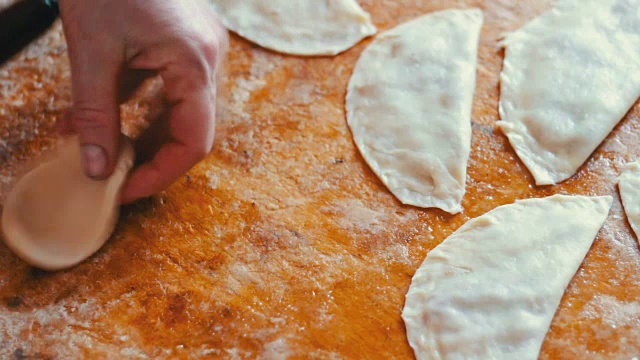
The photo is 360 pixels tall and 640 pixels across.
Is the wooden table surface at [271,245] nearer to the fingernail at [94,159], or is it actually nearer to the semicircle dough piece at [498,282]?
the semicircle dough piece at [498,282]

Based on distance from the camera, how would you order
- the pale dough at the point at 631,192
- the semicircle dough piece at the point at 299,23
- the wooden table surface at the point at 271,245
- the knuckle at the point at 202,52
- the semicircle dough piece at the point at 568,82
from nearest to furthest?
1. the knuckle at the point at 202,52
2. the wooden table surface at the point at 271,245
3. the pale dough at the point at 631,192
4. the semicircle dough piece at the point at 568,82
5. the semicircle dough piece at the point at 299,23

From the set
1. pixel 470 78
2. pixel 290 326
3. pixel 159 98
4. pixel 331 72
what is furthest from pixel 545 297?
pixel 159 98

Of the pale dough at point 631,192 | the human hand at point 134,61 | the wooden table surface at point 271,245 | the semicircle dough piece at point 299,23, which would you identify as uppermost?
the human hand at point 134,61

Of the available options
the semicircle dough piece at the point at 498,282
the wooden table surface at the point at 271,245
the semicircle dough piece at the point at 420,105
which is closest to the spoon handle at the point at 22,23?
the wooden table surface at the point at 271,245

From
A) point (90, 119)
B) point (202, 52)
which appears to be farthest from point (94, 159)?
point (202, 52)

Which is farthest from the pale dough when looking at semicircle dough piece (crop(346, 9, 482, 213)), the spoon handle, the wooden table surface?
the spoon handle

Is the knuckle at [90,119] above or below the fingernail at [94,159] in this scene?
above

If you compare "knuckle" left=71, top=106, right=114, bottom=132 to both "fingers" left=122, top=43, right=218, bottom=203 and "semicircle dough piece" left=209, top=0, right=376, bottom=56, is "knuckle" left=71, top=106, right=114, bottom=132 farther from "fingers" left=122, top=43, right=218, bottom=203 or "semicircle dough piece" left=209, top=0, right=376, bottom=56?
"semicircle dough piece" left=209, top=0, right=376, bottom=56
